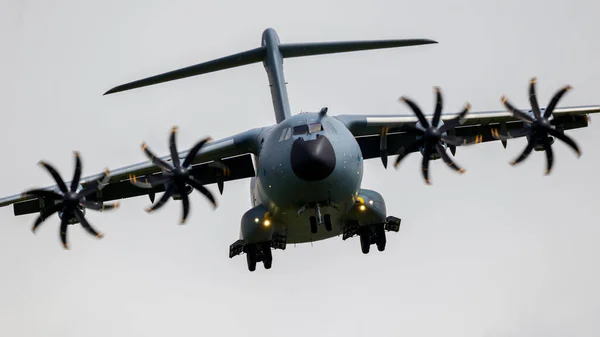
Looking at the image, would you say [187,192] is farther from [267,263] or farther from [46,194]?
[46,194]

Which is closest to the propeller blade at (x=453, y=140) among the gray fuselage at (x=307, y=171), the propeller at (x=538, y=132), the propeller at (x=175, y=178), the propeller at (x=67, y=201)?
the propeller at (x=538, y=132)

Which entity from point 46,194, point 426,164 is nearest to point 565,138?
point 426,164

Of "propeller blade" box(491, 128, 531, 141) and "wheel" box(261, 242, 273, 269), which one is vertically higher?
"propeller blade" box(491, 128, 531, 141)

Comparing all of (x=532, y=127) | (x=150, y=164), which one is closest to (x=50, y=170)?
(x=150, y=164)

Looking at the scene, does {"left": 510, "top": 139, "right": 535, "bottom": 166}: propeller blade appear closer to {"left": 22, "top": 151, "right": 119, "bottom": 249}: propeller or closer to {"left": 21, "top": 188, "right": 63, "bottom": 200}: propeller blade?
{"left": 22, "top": 151, "right": 119, "bottom": 249}: propeller

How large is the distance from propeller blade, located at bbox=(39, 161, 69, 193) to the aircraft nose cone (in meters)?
7.52

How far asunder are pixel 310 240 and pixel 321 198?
3.40 m

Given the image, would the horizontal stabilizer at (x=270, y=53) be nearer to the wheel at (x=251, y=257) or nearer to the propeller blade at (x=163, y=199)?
the propeller blade at (x=163, y=199)

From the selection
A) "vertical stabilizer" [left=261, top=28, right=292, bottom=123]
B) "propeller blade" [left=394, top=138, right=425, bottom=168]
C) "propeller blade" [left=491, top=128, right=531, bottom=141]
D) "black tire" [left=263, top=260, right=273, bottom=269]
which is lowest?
"black tire" [left=263, top=260, right=273, bottom=269]

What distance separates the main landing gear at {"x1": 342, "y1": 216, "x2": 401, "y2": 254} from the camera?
105ft

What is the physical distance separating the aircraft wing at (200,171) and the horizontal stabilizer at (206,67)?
7.72 feet

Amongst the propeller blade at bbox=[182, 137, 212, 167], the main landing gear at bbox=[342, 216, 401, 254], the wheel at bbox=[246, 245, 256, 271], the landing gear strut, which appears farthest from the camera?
the wheel at bbox=[246, 245, 256, 271]

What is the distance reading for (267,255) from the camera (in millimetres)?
32438

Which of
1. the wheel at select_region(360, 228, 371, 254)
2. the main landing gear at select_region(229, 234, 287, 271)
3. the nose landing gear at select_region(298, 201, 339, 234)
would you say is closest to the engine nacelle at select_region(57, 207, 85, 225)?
the main landing gear at select_region(229, 234, 287, 271)
